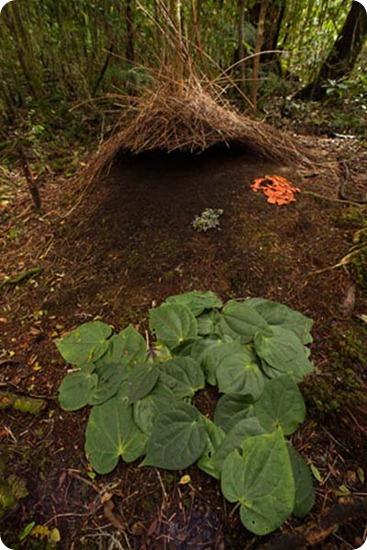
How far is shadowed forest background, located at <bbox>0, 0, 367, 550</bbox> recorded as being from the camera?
3.12ft

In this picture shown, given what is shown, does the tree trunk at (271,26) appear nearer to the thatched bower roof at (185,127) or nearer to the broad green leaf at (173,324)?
the thatched bower roof at (185,127)

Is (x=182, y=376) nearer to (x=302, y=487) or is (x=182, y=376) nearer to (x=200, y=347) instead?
(x=200, y=347)

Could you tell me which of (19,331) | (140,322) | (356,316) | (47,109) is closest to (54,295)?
(19,331)

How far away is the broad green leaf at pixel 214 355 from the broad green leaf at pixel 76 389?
0.37 m

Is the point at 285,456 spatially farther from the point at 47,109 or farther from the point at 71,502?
the point at 47,109

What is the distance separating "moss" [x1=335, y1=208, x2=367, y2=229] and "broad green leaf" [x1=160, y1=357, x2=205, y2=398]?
1082mm

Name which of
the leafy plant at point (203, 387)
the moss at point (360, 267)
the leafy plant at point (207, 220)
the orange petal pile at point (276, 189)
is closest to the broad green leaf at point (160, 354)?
the leafy plant at point (203, 387)

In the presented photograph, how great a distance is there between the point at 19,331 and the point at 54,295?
0.22 meters

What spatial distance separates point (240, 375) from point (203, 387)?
0.12 meters

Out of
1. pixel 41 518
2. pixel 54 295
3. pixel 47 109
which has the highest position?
pixel 47 109

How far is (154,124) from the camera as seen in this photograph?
1798mm

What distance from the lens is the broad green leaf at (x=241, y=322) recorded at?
123 centimetres

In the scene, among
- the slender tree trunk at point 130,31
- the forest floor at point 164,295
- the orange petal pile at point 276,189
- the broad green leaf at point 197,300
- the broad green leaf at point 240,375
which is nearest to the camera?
the forest floor at point 164,295

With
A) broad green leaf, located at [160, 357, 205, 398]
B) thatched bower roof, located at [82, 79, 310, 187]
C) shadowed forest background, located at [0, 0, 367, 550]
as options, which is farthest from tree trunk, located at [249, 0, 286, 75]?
broad green leaf, located at [160, 357, 205, 398]
